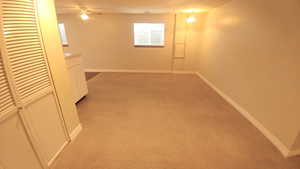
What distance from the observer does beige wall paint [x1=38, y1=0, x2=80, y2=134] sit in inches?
53.3

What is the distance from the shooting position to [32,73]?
1.26 meters

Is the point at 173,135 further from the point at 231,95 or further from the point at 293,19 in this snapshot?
the point at 293,19

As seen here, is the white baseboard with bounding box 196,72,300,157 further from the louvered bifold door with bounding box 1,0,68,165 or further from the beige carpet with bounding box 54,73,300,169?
the louvered bifold door with bounding box 1,0,68,165

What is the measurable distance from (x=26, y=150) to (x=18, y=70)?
2.36 feet

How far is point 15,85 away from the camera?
1104 millimetres

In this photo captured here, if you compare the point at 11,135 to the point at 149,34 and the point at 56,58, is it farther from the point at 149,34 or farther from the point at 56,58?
the point at 149,34

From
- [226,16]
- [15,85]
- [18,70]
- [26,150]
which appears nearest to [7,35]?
[18,70]

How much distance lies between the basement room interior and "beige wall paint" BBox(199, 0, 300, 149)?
1 cm

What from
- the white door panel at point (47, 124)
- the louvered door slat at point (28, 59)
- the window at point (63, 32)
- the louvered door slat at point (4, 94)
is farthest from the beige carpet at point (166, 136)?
the window at point (63, 32)

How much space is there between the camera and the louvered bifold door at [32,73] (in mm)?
1068

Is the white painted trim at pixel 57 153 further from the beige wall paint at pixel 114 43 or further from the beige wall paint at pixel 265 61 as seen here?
the beige wall paint at pixel 114 43

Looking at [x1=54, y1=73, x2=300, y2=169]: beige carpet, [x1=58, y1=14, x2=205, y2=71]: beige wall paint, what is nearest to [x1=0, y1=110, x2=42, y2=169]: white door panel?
[x1=54, y1=73, x2=300, y2=169]: beige carpet

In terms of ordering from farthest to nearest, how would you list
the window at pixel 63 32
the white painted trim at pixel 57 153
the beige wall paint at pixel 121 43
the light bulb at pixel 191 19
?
1. the window at pixel 63 32
2. the beige wall paint at pixel 121 43
3. the light bulb at pixel 191 19
4. the white painted trim at pixel 57 153

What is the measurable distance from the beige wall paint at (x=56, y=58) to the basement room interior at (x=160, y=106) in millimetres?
12
